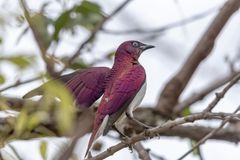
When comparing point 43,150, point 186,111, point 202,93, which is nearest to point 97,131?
point 43,150

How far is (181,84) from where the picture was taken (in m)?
3.82

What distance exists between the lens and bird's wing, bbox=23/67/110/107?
2.20 m

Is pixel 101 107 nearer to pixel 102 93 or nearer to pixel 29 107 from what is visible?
pixel 102 93

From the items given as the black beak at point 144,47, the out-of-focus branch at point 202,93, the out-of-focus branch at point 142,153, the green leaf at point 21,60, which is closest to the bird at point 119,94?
the black beak at point 144,47

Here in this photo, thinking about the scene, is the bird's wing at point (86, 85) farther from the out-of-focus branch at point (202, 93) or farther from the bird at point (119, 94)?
the out-of-focus branch at point (202, 93)

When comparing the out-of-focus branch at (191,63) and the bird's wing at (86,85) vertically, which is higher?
the bird's wing at (86,85)

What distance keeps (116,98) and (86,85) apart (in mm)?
95

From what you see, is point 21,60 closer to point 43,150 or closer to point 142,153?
point 43,150

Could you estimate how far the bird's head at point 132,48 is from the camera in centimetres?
250

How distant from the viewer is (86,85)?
224 cm

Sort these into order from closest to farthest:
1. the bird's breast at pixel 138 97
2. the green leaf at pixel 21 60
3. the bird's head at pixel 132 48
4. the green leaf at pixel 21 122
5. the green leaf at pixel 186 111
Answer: the green leaf at pixel 21 60, the green leaf at pixel 21 122, the bird's breast at pixel 138 97, the bird's head at pixel 132 48, the green leaf at pixel 186 111

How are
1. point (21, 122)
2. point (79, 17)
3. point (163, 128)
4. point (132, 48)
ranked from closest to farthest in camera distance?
point (21, 122) < point (163, 128) < point (132, 48) < point (79, 17)

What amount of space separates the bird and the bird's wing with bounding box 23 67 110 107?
0.8 inches

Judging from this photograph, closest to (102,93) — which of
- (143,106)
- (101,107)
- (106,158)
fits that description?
(101,107)
